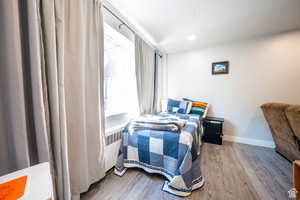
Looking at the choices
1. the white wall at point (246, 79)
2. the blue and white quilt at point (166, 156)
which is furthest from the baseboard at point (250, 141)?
the blue and white quilt at point (166, 156)

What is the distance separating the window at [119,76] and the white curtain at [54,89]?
0.55 metres

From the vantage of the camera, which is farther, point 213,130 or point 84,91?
point 213,130

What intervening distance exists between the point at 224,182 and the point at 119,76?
2203 mm

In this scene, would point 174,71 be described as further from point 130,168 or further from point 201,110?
point 130,168

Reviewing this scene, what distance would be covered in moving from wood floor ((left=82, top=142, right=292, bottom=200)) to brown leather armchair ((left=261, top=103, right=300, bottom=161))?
0.22m

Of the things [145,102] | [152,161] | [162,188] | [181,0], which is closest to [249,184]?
[162,188]

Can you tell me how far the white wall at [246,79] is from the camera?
224cm

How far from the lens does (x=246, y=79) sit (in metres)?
2.56

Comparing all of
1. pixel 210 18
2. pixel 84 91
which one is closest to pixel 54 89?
pixel 84 91

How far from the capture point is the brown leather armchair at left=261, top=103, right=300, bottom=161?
1369 mm

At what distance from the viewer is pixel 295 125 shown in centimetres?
137

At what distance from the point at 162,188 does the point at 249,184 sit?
105cm

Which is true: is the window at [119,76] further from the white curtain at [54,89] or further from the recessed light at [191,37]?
the recessed light at [191,37]

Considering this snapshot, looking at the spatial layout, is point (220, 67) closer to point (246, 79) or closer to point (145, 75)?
point (246, 79)
